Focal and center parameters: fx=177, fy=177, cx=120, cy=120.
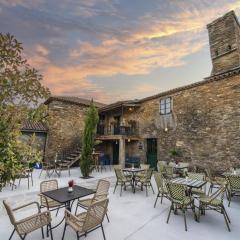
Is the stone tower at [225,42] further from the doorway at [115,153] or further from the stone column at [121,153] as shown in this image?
the doorway at [115,153]

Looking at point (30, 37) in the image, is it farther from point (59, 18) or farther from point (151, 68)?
point (151, 68)

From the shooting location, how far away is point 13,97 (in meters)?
2.19

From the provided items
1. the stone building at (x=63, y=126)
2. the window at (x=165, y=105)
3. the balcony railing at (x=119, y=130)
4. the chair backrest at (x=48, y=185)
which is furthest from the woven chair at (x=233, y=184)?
the stone building at (x=63, y=126)

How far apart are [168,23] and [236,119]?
6154 millimetres

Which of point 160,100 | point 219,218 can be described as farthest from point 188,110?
point 219,218

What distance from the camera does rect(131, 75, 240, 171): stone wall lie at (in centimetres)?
900

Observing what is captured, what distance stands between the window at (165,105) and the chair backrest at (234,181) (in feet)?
21.3

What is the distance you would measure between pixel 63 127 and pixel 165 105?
326 inches

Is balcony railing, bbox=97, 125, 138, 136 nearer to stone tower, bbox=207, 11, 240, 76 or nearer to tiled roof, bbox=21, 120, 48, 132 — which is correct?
tiled roof, bbox=21, 120, 48, 132

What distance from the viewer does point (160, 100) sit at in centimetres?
1261

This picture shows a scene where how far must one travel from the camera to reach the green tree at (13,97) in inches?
83.4

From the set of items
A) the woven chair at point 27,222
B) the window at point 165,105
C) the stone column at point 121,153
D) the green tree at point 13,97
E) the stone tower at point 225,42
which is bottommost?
the woven chair at point 27,222

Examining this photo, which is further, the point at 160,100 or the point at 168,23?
the point at 160,100

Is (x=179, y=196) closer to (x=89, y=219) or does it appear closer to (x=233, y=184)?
(x=89, y=219)
